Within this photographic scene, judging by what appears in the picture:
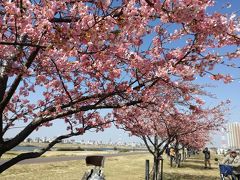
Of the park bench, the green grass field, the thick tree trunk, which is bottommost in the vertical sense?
the green grass field

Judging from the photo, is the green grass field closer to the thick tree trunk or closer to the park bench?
the thick tree trunk

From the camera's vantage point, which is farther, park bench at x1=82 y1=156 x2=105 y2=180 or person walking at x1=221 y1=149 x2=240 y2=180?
person walking at x1=221 y1=149 x2=240 y2=180

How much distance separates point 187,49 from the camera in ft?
22.4

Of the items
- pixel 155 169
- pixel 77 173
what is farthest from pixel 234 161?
pixel 77 173

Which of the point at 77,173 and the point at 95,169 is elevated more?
the point at 95,169

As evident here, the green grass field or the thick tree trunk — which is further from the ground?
the thick tree trunk

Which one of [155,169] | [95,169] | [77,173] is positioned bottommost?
[77,173]

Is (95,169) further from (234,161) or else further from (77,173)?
(77,173)

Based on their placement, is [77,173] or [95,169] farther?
[77,173]

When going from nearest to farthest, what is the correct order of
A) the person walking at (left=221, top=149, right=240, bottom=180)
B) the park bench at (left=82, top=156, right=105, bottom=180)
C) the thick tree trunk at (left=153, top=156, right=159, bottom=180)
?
the park bench at (left=82, top=156, right=105, bottom=180), the person walking at (left=221, top=149, right=240, bottom=180), the thick tree trunk at (left=153, top=156, right=159, bottom=180)

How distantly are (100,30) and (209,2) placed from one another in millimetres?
2179

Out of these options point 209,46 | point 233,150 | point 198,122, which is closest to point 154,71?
point 209,46

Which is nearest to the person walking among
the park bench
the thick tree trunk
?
the thick tree trunk

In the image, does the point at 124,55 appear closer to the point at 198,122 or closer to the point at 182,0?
the point at 182,0
